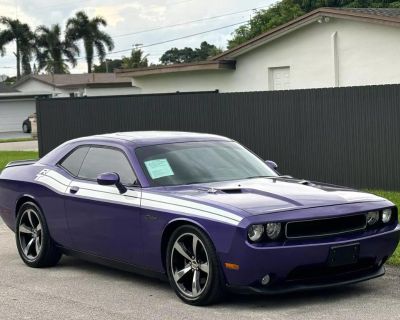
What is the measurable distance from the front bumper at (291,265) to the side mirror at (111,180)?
4.97 feet

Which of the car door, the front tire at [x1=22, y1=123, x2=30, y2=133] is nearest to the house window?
the car door

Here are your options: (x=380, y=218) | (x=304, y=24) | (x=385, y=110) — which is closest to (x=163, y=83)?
(x=304, y=24)

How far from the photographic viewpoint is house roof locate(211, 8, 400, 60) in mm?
19875

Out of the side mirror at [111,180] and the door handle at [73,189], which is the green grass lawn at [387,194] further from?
the door handle at [73,189]

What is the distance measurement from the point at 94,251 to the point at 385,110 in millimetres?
7936

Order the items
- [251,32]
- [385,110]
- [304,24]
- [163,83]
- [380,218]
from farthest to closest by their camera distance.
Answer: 1. [251,32]
2. [163,83]
3. [304,24]
4. [385,110]
5. [380,218]

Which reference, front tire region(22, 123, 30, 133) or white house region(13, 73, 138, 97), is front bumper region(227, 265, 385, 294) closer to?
front tire region(22, 123, 30, 133)

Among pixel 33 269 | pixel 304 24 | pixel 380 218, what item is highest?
pixel 304 24

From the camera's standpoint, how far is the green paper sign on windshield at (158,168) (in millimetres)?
7097

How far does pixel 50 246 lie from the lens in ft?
26.5

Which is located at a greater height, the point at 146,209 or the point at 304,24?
the point at 304,24

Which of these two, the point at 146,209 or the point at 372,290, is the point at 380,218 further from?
the point at 146,209

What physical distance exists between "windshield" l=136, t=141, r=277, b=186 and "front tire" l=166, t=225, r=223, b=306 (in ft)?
2.48

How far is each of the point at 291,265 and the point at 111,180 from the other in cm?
198
